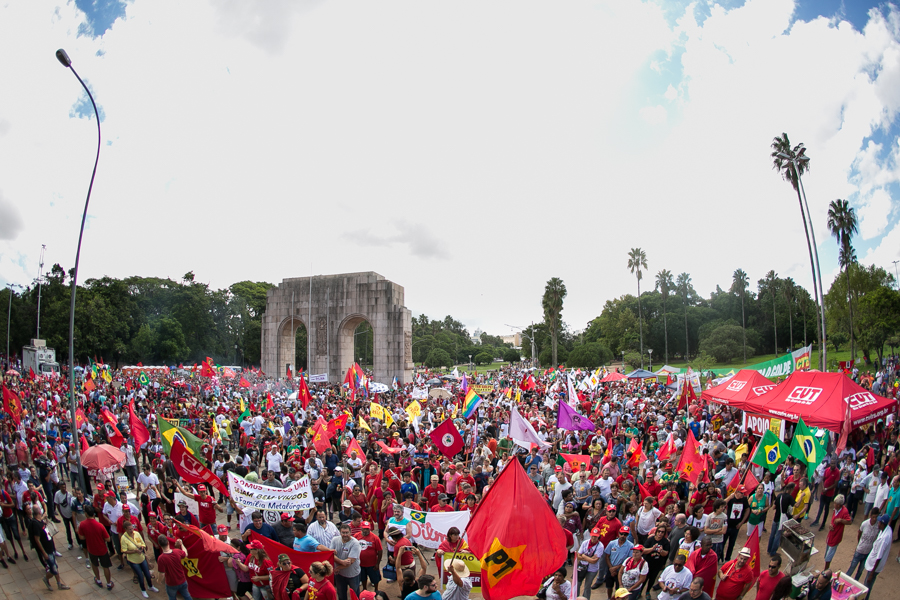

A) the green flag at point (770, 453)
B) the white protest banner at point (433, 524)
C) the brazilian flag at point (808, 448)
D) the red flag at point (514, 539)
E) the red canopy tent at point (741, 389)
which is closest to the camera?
the red flag at point (514, 539)

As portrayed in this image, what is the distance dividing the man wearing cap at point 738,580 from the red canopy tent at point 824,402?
7234 millimetres

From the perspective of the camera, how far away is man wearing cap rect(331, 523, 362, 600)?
7015 mm

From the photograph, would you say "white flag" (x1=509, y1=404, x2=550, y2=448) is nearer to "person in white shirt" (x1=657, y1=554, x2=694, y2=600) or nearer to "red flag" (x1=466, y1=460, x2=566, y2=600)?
"person in white shirt" (x1=657, y1=554, x2=694, y2=600)

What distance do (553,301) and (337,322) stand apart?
40.5 m

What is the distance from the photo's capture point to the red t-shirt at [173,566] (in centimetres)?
721

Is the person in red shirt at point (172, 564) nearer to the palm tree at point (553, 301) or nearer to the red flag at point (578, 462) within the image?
the red flag at point (578, 462)

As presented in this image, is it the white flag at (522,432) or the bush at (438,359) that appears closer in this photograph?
the white flag at (522,432)

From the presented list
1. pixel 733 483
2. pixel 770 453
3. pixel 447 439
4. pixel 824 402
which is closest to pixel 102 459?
pixel 447 439

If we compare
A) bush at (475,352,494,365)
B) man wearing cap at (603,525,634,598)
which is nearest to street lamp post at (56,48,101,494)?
man wearing cap at (603,525,634,598)

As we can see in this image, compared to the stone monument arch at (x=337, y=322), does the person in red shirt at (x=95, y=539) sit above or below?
below

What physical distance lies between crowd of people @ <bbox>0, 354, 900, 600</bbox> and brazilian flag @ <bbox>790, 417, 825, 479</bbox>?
44 cm

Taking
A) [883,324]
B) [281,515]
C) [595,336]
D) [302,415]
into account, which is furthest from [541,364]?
[281,515]

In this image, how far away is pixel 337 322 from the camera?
40094 millimetres

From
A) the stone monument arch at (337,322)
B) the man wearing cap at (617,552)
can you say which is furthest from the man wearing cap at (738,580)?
the stone monument arch at (337,322)
